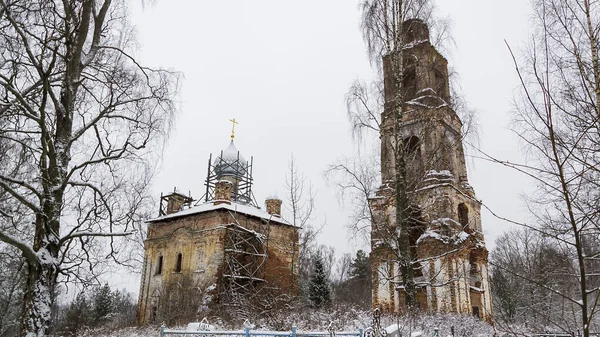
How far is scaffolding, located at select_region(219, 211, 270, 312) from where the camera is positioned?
23.4 metres

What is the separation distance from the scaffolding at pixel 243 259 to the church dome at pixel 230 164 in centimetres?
572

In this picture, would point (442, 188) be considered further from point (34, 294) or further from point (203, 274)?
point (34, 294)

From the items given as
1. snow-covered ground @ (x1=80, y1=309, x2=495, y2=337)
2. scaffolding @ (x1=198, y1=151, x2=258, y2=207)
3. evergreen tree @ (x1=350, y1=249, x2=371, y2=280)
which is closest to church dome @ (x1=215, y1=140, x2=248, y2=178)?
scaffolding @ (x1=198, y1=151, x2=258, y2=207)

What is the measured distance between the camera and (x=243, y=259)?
2567 cm

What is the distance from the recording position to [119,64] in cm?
928

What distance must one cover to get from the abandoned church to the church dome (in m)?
2.66

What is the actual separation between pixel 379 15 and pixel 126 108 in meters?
6.94

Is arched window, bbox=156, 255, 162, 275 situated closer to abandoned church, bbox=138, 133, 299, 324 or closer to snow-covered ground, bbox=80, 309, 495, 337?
abandoned church, bbox=138, 133, 299, 324

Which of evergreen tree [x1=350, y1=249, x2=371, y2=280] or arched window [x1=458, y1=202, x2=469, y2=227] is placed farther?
evergreen tree [x1=350, y1=249, x2=371, y2=280]

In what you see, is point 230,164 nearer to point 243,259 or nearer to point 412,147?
point 243,259

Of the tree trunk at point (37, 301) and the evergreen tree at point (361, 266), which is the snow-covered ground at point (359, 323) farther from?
the evergreen tree at point (361, 266)

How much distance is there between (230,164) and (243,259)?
771cm

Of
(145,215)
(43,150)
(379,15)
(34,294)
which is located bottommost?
(34,294)

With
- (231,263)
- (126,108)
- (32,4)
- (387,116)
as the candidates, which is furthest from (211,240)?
(32,4)
